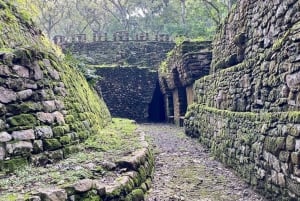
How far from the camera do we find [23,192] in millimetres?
3357

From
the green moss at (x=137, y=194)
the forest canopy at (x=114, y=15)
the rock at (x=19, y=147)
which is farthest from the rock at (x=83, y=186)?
the forest canopy at (x=114, y=15)

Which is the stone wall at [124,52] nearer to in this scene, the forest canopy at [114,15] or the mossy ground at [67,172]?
the forest canopy at [114,15]

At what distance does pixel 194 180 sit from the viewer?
6.12 metres

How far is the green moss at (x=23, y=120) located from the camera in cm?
436

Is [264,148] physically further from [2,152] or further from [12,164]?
[2,152]

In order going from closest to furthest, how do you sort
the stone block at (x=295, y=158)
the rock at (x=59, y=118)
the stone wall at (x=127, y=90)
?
1. the stone block at (x=295, y=158)
2. the rock at (x=59, y=118)
3. the stone wall at (x=127, y=90)

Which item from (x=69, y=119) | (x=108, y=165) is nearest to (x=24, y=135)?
(x=108, y=165)

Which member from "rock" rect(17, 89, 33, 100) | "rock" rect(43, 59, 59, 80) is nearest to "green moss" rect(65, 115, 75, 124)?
"rock" rect(43, 59, 59, 80)

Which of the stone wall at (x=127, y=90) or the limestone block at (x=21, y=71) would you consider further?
the stone wall at (x=127, y=90)

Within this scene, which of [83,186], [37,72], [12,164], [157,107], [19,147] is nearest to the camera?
[83,186]

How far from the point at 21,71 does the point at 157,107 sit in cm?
1686

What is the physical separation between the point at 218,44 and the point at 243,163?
15.6 feet

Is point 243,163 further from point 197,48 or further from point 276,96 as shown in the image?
point 197,48

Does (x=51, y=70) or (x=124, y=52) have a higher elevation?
(x=124, y=52)
